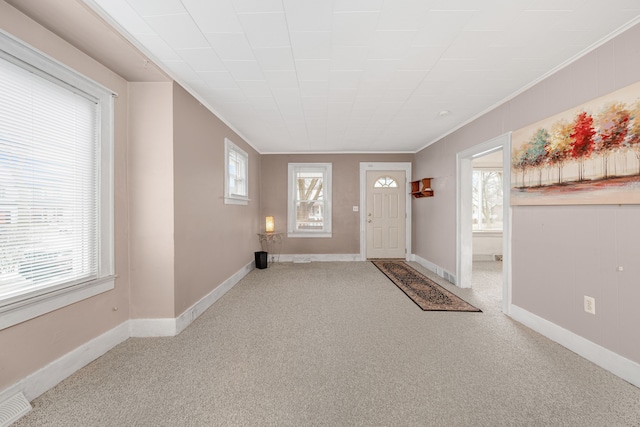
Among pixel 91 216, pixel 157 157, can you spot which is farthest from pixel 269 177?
pixel 91 216

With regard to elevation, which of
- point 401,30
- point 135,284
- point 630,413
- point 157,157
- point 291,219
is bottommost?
point 630,413

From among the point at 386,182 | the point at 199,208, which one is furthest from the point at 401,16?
the point at 386,182

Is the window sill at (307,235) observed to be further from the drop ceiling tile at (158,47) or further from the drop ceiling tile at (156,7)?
the drop ceiling tile at (156,7)

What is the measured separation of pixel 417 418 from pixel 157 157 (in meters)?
2.87

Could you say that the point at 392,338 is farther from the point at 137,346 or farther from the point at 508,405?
the point at 137,346

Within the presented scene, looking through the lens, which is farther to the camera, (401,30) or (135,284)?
(135,284)

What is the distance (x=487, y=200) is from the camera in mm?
6020

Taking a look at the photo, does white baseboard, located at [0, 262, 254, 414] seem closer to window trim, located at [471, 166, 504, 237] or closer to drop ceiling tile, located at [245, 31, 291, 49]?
drop ceiling tile, located at [245, 31, 291, 49]

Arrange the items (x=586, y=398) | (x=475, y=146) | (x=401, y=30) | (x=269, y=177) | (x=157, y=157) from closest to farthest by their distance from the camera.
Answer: (x=586, y=398) → (x=401, y=30) → (x=157, y=157) → (x=475, y=146) → (x=269, y=177)

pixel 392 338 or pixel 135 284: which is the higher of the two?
pixel 135 284

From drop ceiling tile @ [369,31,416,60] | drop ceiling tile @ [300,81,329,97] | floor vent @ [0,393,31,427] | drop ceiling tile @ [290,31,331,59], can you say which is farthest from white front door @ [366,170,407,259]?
floor vent @ [0,393,31,427]

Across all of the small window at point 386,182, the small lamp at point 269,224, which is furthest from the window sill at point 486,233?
the small lamp at point 269,224

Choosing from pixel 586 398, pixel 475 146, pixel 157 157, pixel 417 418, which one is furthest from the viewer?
pixel 475 146

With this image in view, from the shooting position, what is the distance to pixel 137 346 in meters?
2.24
